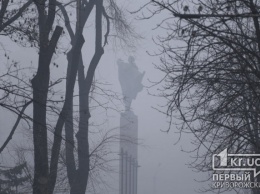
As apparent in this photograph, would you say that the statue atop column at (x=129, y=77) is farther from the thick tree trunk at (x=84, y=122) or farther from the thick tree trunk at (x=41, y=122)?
the thick tree trunk at (x=41, y=122)

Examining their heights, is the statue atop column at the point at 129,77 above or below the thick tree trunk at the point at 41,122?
above

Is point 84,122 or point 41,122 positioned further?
point 84,122

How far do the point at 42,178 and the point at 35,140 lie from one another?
67cm

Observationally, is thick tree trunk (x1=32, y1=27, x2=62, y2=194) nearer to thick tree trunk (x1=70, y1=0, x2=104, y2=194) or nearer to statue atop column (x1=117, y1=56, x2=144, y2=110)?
thick tree trunk (x1=70, y1=0, x2=104, y2=194)

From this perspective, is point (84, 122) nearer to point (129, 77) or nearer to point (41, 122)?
point (41, 122)

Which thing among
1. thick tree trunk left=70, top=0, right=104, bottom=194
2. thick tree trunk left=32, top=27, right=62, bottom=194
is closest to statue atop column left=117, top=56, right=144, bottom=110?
thick tree trunk left=70, top=0, right=104, bottom=194

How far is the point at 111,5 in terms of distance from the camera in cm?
1336

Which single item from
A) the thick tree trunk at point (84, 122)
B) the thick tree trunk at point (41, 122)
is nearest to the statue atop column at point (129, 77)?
the thick tree trunk at point (84, 122)

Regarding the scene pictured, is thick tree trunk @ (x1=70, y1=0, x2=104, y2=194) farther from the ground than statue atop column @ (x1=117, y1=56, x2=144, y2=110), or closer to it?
closer to it

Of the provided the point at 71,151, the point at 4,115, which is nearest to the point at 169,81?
the point at 71,151

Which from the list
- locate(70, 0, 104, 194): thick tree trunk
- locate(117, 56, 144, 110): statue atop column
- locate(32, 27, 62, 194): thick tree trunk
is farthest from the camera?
locate(117, 56, 144, 110): statue atop column

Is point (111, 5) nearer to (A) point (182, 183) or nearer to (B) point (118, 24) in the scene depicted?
(B) point (118, 24)

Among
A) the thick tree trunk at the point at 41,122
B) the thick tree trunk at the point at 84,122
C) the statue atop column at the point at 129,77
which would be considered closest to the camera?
the thick tree trunk at the point at 41,122

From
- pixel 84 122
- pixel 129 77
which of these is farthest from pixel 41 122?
pixel 129 77
